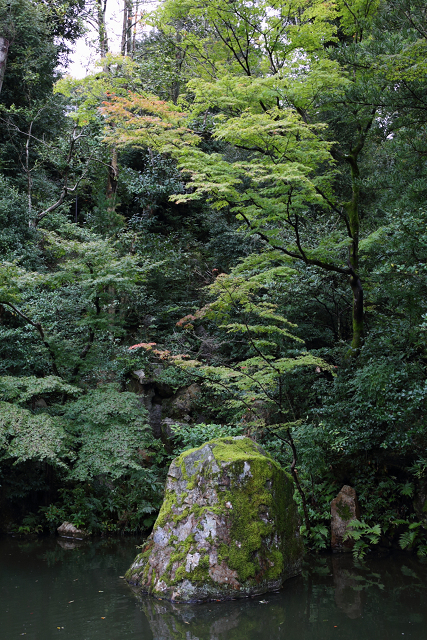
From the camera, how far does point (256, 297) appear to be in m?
9.13

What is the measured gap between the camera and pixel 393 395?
5.14m

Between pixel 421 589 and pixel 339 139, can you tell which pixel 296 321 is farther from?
pixel 421 589

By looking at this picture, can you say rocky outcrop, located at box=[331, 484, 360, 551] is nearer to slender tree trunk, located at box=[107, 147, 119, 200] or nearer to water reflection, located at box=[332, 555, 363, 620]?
water reflection, located at box=[332, 555, 363, 620]

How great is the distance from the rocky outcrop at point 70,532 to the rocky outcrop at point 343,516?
4.10 m

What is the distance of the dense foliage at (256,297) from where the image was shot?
18.5ft

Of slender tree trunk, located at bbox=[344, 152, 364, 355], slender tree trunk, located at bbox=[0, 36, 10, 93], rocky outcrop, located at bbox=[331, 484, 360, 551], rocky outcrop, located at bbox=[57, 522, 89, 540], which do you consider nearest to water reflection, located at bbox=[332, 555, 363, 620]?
rocky outcrop, located at bbox=[331, 484, 360, 551]

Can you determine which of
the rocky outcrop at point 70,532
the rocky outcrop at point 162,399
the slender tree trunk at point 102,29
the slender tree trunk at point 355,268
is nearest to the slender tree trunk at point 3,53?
the slender tree trunk at point 102,29

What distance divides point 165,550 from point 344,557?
2.83 meters

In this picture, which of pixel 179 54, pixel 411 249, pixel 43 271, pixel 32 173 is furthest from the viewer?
pixel 179 54

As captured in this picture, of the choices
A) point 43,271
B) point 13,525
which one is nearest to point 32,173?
point 43,271

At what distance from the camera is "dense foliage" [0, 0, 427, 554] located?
5645 mm

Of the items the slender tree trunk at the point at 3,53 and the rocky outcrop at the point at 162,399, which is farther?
the slender tree trunk at the point at 3,53

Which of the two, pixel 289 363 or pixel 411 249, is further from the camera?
pixel 289 363

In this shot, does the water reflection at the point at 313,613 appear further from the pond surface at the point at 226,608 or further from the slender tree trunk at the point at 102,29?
the slender tree trunk at the point at 102,29
